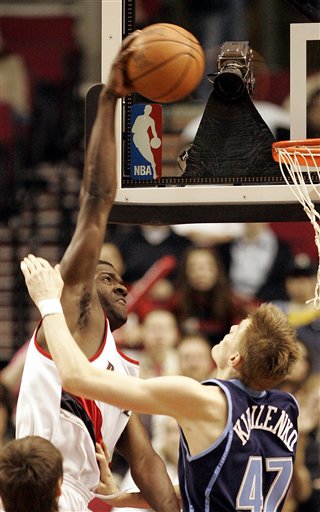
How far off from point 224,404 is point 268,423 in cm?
17

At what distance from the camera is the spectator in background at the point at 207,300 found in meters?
6.55

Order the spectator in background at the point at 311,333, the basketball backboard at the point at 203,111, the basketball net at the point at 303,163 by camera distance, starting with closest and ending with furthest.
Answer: the basketball net at the point at 303,163
the basketball backboard at the point at 203,111
the spectator in background at the point at 311,333

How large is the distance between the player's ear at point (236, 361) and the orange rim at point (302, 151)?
160 cm

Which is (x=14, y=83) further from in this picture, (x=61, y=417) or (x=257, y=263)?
(x=61, y=417)

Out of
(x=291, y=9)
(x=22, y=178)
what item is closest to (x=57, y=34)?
(x=22, y=178)

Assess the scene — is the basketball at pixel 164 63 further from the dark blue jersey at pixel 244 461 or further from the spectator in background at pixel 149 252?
the spectator in background at pixel 149 252

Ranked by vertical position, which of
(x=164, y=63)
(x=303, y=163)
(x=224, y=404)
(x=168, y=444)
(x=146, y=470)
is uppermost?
(x=164, y=63)

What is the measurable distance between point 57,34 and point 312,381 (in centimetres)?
379

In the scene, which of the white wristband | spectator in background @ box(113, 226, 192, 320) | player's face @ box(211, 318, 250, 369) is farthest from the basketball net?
spectator in background @ box(113, 226, 192, 320)

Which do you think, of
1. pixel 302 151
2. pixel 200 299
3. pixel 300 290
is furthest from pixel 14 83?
pixel 302 151

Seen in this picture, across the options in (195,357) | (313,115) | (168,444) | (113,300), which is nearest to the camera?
(113,300)

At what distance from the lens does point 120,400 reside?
267 cm

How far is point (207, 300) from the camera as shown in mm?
6621

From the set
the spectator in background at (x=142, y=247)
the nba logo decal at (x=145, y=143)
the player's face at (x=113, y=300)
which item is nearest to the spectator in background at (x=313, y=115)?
the nba logo decal at (x=145, y=143)
